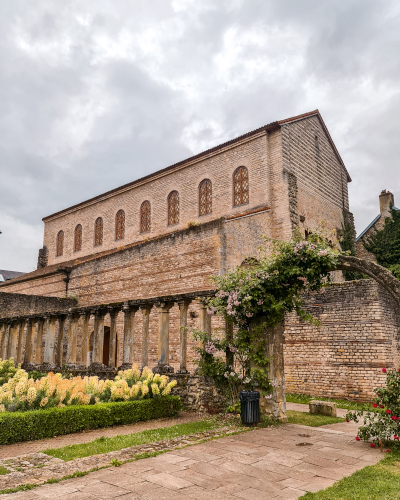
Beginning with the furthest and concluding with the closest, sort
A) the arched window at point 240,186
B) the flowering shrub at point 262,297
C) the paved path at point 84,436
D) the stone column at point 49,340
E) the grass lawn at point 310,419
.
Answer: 1. the arched window at point 240,186
2. the stone column at point 49,340
3. the grass lawn at point 310,419
4. the flowering shrub at point 262,297
5. the paved path at point 84,436

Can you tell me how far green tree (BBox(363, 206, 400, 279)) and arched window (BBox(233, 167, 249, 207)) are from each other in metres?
Result: 8.68

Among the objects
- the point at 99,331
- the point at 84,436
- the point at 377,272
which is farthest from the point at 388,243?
the point at 84,436

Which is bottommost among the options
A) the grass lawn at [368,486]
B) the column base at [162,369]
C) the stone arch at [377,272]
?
the grass lawn at [368,486]

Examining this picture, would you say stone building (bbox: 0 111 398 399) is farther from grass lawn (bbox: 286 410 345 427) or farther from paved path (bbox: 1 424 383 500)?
paved path (bbox: 1 424 383 500)

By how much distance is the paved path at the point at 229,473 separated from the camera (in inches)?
175

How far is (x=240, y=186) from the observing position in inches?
851

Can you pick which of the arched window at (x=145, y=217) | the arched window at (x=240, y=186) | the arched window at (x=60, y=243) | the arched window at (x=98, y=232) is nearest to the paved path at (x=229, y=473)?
the arched window at (x=240, y=186)

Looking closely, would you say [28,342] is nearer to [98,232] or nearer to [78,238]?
[98,232]

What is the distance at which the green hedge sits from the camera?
7164 millimetres

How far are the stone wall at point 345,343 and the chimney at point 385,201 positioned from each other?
15.3 m

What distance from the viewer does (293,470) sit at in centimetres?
537

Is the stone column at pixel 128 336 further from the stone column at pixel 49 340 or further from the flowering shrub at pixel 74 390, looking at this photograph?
the stone column at pixel 49 340

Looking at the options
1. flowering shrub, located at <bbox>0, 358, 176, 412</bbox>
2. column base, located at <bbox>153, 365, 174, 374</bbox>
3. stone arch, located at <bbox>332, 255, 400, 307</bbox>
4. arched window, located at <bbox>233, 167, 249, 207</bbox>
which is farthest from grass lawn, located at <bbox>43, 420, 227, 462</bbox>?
arched window, located at <bbox>233, 167, 249, 207</bbox>

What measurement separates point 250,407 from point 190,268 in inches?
395
